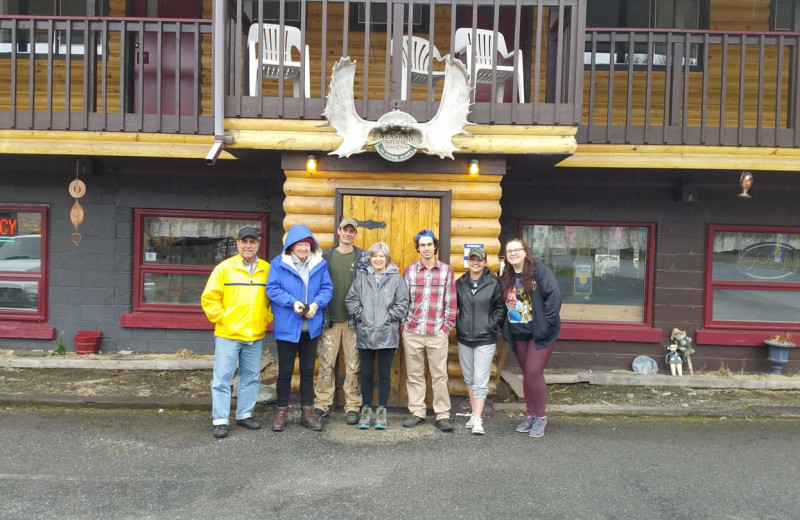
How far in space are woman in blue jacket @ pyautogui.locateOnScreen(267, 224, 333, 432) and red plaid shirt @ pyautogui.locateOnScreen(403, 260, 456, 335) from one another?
2.55ft

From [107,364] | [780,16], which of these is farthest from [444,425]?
[780,16]

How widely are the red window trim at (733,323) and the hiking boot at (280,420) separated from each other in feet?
17.7

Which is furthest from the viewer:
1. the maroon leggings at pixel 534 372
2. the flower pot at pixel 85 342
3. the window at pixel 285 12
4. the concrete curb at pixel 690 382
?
the window at pixel 285 12

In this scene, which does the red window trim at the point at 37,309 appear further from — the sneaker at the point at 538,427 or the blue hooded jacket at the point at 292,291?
the sneaker at the point at 538,427

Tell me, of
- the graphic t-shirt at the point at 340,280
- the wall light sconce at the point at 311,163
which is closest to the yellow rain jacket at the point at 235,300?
the graphic t-shirt at the point at 340,280

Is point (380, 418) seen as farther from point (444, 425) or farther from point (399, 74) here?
point (399, 74)

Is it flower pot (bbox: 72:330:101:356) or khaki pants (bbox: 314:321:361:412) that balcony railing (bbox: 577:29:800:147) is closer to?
khaki pants (bbox: 314:321:361:412)

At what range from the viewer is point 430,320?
5688 millimetres

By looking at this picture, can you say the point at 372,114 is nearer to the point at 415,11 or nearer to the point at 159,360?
the point at 415,11

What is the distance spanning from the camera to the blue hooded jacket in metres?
5.47

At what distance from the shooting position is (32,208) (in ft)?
27.1

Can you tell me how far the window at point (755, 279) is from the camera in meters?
8.10

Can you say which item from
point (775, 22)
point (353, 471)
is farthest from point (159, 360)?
point (775, 22)

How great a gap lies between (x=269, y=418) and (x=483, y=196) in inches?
121
